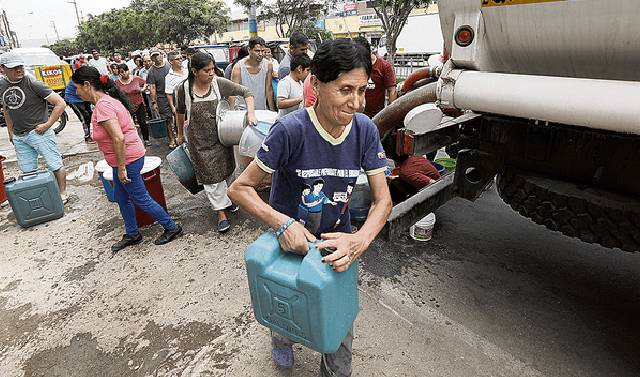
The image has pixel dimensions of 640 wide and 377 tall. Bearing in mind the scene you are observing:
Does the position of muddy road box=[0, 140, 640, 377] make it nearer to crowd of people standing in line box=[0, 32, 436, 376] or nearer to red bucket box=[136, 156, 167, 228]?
red bucket box=[136, 156, 167, 228]

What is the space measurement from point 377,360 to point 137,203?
2.61 m

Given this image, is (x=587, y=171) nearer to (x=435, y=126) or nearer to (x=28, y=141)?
(x=435, y=126)

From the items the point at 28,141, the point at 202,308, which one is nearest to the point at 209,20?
the point at 28,141

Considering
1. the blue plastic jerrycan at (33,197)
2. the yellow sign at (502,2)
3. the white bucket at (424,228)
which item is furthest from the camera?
the blue plastic jerrycan at (33,197)

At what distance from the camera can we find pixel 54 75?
11.3 meters

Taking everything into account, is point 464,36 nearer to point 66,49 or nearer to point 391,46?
point 391,46

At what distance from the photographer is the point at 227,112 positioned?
3.68m

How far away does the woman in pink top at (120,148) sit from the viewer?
123 inches

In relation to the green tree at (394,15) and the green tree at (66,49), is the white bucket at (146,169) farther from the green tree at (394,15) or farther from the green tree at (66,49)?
the green tree at (66,49)

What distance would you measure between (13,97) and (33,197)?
1117mm

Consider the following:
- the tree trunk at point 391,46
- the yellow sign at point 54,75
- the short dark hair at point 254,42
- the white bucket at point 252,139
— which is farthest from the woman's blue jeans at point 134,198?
the tree trunk at point 391,46

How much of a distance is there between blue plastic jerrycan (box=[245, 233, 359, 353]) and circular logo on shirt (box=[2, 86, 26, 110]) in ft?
13.9

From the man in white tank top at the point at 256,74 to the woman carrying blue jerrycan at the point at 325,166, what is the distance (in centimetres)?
342

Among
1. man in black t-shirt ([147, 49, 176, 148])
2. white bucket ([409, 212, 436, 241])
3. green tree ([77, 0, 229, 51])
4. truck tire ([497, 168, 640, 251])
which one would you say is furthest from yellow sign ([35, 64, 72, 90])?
green tree ([77, 0, 229, 51])
